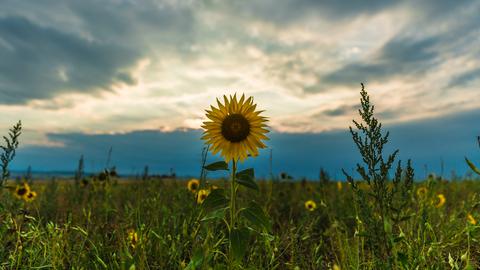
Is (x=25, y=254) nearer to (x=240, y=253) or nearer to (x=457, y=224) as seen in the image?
(x=240, y=253)

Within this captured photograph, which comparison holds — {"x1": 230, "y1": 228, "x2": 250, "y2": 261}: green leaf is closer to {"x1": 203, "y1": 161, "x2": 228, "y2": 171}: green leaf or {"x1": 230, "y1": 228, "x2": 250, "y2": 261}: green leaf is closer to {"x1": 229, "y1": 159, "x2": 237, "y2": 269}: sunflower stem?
{"x1": 229, "y1": 159, "x2": 237, "y2": 269}: sunflower stem

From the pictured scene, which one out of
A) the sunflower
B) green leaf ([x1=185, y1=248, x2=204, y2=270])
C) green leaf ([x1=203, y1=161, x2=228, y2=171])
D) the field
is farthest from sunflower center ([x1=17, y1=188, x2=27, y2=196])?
green leaf ([x1=185, y1=248, x2=204, y2=270])

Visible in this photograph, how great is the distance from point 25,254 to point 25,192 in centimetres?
407

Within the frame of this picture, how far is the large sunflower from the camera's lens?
110 inches

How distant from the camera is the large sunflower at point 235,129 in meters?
2.79

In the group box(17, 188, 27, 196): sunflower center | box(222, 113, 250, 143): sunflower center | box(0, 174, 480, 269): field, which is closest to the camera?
box(0, 174, 480, 269): field

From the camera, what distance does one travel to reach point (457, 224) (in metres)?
4.23

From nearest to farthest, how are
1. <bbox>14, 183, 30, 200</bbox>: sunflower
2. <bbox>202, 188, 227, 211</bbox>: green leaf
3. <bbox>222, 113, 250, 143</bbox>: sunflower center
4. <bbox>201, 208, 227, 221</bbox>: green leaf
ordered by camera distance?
<bbox>201, 208, 227, 221</bbox>: green leaf < <bbox>202, 188, 227, 211</bbox>: green leaf < <bbox>222, 113, 250, 143</bbox>: sunflower center < <bbox>14, 183, 30, 200</bbox>: sunflower

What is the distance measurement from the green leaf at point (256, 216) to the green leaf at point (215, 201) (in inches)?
5.9

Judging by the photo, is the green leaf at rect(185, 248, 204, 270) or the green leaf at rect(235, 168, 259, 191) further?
the green leaf at rect(235, 168, 259, 191)

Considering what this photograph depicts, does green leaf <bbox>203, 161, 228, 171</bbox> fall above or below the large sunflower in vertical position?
below

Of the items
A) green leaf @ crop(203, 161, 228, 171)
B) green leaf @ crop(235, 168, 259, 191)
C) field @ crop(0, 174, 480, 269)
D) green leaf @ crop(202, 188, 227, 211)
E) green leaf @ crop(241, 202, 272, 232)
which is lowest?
field @ crop(0, 174, 480, 269)

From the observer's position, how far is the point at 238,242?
7.59 feet

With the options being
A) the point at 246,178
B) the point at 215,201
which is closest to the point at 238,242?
the point at 215,201
